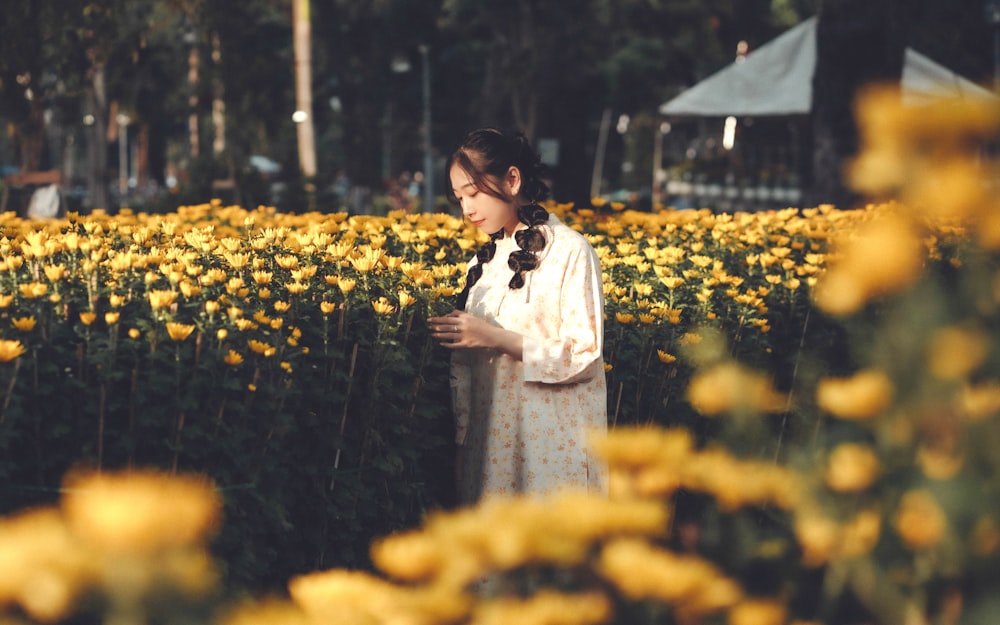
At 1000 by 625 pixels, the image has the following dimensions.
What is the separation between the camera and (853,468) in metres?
1.44

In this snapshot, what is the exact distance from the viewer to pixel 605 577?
138 centimetres

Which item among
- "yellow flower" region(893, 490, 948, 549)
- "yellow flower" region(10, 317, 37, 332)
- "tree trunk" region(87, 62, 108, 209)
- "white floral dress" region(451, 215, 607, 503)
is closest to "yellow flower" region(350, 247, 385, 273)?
"white floral dress" region(451, 215, 607, 503)

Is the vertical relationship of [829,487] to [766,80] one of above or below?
below

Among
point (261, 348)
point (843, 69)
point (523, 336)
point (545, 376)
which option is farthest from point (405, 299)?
point (843, 69)

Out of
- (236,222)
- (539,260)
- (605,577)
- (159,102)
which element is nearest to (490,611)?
(605,577)

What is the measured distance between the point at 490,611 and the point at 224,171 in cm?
1735

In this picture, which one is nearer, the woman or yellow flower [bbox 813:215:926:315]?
yellow flower [bbox 813:215:926:315]

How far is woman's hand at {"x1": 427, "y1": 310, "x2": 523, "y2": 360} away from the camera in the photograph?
3.49m

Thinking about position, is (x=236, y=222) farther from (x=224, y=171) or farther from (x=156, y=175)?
(x=156, y=175)

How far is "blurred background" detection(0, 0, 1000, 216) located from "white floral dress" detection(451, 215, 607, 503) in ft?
4.84

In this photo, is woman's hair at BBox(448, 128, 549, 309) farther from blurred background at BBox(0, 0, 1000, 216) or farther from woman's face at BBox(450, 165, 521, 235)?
blurred background at BBox(0, 0, 1000, 216)

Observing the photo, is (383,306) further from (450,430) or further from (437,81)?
(437,81)

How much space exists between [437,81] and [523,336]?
4355 centimetres

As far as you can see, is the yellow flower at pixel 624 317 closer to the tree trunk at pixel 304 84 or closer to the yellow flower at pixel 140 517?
the yellow flower at pixel 140 517
